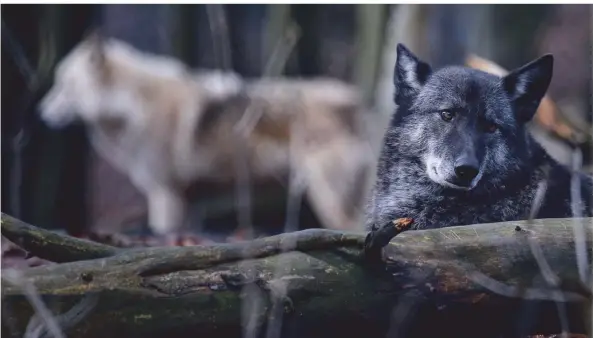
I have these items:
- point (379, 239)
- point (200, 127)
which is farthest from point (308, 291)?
point (200, 127)

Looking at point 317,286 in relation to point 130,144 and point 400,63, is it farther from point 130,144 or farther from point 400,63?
point 130,144

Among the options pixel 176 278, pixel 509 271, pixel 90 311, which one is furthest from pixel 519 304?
pixel 90 311

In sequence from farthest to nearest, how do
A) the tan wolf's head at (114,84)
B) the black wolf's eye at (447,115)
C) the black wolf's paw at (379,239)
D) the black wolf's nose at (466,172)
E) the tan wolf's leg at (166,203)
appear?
the tan wolf's head at (114,84) < the tan wolf's leg at (166,203) < the black wolf's eye at (447,115) < the black wolf's nose at (466,172) < the black wolf's paw at (379,239)

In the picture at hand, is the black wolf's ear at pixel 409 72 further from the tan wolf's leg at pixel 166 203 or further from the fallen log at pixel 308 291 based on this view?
the tan wolf's leg at pixel 166 203

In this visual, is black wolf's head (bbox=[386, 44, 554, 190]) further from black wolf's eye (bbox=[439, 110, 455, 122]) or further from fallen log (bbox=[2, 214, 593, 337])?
fallen log (bbox=[2, 214, 593, 337])

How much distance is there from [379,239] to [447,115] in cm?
102

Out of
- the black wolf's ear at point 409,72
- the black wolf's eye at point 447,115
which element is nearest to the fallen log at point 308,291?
the black wolf's eye at point 447,115

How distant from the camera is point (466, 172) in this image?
3.80 meters

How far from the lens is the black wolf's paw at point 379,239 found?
10.2ft

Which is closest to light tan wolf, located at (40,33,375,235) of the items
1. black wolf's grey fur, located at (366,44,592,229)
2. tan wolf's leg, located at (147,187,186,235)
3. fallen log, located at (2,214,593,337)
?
tan wolf's leg, located at (147,187,186,235)

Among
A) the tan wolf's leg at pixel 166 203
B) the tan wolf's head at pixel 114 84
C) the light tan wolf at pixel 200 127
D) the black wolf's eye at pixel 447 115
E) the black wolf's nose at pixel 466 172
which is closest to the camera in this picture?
the black wolf's nose at pixel 466 172

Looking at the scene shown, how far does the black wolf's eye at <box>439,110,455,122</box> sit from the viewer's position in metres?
3.92

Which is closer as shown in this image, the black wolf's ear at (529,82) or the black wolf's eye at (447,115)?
the black wolf's ear at (529,82)

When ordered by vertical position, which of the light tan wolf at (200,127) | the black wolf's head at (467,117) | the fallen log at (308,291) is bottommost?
the light tan wolf at (200,127)
